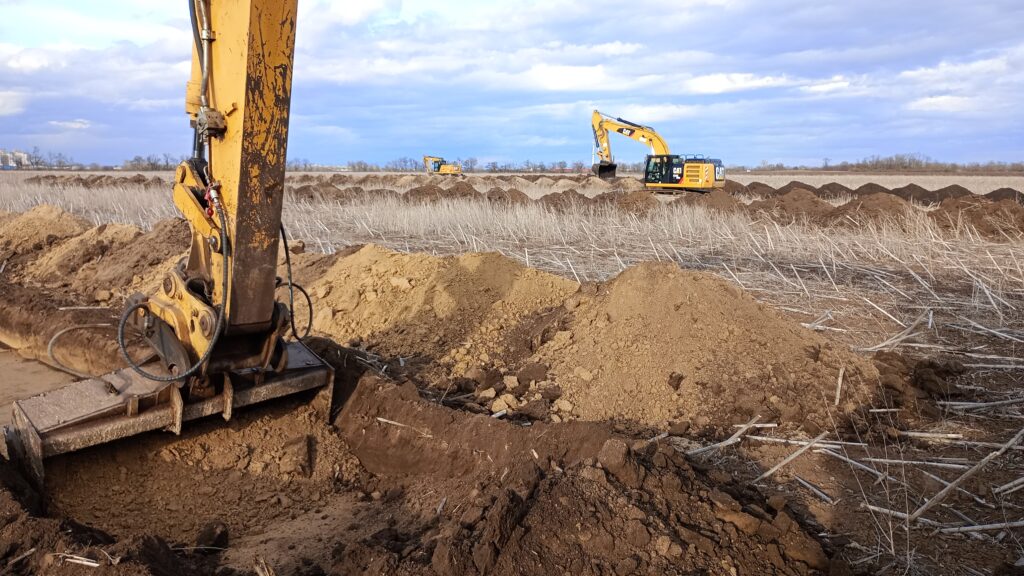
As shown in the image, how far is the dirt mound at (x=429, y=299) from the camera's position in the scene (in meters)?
6.60

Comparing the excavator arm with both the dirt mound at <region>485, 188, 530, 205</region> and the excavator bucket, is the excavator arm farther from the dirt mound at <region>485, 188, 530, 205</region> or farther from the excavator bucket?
the dirt mound at <region>485, 188, 530, 205</region>

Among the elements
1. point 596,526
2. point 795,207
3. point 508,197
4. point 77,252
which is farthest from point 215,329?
point 508,197

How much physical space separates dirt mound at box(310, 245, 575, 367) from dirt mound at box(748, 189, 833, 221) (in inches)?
449

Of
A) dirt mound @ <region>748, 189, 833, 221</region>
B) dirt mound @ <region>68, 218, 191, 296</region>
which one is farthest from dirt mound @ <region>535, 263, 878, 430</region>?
dirt mound @ <region>748, 189, 833, 221</region>

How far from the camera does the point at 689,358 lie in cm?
535

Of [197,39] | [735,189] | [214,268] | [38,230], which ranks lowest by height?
[38,230]

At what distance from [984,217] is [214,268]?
49.2 feet

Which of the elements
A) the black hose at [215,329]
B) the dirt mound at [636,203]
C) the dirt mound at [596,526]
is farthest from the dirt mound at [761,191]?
the black hose at [215,329]

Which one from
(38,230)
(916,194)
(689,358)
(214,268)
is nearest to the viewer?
(214,268)

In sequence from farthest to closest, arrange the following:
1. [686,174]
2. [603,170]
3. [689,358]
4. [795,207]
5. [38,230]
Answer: [603,170], [686,174], [795,207], [38,230], [689,358]

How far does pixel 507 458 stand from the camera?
13.5 ft

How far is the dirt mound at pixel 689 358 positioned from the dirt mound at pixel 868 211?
1064cm

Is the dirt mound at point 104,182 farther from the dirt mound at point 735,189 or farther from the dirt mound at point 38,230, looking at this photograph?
the dirt mound at point 735,189

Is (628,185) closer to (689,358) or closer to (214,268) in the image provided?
(689,358)
